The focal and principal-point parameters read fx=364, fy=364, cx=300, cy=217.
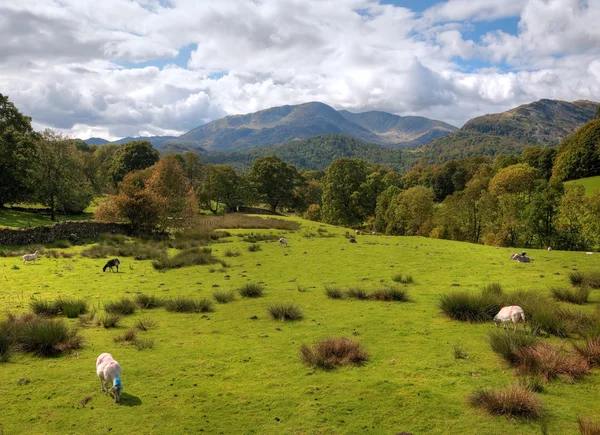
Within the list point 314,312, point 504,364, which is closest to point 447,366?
point 504,364

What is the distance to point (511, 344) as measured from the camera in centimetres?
741

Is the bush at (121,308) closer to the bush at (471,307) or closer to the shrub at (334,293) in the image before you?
the shrub at (334,293)

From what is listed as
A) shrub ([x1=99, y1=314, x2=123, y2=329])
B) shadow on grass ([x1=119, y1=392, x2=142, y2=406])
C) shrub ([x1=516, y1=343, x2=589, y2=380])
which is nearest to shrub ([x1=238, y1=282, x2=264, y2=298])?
shrub ([x1=99, y1=314, x2=123, y2=329])

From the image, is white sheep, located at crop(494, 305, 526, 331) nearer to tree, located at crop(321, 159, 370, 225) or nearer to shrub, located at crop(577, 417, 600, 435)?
shrub, located at crop(577, 417, 600, 435)

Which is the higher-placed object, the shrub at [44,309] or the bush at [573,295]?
the bush at [573,295]

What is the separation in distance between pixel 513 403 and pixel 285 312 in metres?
6.77

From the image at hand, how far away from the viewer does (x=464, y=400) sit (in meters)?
6.11

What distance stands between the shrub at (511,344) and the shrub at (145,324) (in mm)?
9031

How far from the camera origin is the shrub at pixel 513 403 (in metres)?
5.57

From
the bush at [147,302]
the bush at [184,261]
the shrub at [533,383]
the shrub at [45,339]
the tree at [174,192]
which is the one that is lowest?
the bush at [184,261]

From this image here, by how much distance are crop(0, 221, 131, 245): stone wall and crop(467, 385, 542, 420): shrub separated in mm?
34337

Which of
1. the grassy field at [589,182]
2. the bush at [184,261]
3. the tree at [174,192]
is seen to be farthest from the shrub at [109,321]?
the grassy field at [589,182]

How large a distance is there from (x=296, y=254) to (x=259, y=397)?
19452 millimetres

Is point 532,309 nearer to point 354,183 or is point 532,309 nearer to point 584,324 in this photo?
point 584,324
